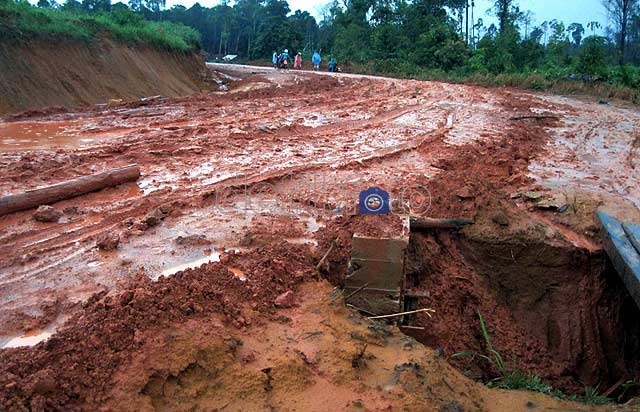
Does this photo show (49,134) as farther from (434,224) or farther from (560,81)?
(560,81)

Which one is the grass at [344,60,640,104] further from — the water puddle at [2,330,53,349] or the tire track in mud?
the water puddle at [2,330,53,349]

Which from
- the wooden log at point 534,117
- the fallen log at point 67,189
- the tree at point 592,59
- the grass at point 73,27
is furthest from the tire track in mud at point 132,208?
the tree at point 592,59

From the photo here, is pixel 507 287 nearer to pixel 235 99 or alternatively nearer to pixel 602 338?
pixel 602 338

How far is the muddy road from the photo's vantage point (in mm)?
3318

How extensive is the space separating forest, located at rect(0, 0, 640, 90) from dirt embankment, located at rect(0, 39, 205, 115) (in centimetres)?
410

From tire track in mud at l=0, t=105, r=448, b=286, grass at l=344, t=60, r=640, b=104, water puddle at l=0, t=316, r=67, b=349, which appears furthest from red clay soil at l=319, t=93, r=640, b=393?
grass at l=344, t=60, r=640, b=104

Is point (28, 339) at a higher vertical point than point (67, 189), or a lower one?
lower

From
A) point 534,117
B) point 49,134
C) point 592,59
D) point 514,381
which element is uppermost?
point 592,59

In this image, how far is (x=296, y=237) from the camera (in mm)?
4848

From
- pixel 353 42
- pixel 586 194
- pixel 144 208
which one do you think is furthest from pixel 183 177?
pixel 353 42

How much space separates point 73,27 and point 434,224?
13.4 metres

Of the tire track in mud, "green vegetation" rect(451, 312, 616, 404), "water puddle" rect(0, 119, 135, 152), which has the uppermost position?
Answer: "water puddle" rect(0, 119, 135, 152)

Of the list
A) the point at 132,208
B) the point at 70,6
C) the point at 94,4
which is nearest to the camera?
the point at 132,208

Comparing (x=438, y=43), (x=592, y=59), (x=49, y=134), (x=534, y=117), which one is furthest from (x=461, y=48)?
(x=49, y=134)
